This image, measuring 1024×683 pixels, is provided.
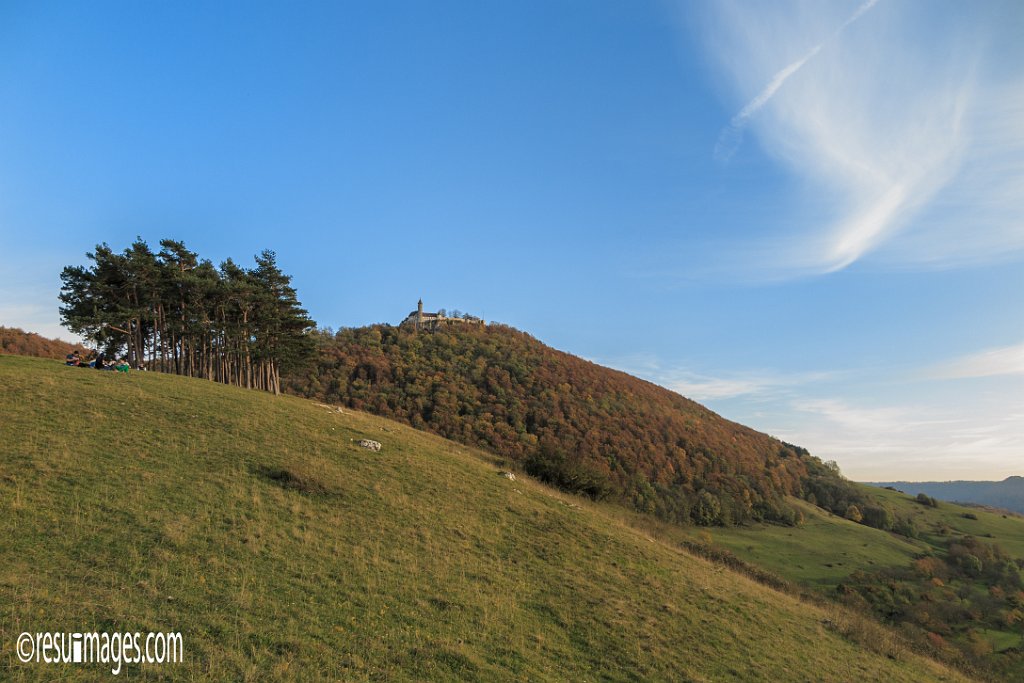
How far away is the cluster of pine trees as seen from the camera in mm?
48281

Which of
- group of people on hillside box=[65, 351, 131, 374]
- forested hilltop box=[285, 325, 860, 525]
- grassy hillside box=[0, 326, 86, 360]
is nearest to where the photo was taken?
group of people on hillside box=[65, 351, 131, 374]

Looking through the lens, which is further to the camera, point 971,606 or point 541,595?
point 971,606

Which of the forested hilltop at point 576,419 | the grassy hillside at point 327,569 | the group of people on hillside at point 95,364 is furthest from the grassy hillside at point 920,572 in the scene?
the group of people on hillside at point 95,364

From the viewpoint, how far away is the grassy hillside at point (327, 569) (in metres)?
11.9

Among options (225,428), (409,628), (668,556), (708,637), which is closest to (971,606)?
(668,556)

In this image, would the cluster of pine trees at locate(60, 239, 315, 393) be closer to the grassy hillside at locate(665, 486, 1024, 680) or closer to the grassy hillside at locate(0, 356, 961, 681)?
the grassy hillside at locate(0, 356, 961, 681)

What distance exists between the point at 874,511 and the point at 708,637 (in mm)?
126549

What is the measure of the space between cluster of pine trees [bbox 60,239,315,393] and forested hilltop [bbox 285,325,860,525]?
19842 mm

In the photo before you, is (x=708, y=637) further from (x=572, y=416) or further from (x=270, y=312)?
(x=572, y=416)

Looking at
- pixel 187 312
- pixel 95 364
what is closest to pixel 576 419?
pixel 187 312

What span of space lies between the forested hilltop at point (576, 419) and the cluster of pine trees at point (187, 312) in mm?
19842

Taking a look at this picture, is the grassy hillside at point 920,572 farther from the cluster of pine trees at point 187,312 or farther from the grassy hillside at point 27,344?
the grassy hillside at point 27,344

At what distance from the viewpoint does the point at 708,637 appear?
19422mm

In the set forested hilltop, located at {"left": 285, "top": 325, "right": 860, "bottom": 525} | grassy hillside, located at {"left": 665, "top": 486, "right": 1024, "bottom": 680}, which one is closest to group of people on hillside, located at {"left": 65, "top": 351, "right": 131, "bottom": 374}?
forested hilltop, located at {"left": 285, "top": 325, "right": 860, "bottom": 525}
